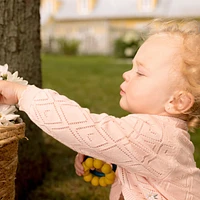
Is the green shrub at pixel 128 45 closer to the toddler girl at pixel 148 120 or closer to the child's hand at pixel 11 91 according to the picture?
the toddler girl at pixel 148 120

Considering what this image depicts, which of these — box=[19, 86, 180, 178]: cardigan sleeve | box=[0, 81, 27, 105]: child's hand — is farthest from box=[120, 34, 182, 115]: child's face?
box=[0, 81, 27, 105]: child's hand

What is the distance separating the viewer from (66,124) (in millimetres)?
1445

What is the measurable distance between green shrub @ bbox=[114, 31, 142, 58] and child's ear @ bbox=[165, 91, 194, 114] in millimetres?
9638

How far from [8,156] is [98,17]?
58.2 feet

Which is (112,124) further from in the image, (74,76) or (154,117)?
(74,76)

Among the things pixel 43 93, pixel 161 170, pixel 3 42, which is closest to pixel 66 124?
pixel 43 93

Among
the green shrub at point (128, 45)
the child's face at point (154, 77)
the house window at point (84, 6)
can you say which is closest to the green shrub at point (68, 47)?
the house window at point (84, 6)

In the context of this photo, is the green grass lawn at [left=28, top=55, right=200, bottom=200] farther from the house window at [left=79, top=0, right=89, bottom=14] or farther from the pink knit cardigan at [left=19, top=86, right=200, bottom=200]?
the house window at [left=79, top=0, right=89, bottom=14]

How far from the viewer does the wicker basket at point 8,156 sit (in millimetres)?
1374

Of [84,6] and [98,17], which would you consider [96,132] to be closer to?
[98,17]

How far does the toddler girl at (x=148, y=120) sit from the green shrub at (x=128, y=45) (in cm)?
960

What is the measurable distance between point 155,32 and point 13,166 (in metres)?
0.68

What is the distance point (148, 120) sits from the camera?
5.01 ft

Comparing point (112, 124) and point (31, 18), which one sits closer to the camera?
point (112, 124)
